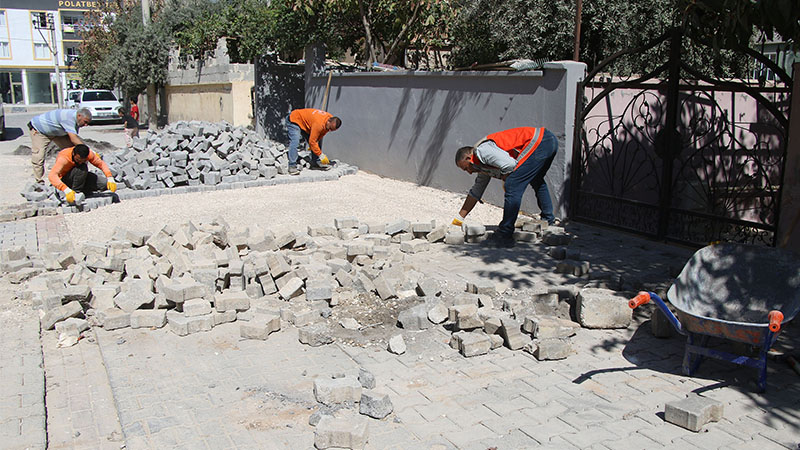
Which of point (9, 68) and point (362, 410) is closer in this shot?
point (362, 410)

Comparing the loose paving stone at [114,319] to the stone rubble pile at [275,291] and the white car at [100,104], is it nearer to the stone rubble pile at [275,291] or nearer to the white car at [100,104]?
the stone rubble pile at [275,291]

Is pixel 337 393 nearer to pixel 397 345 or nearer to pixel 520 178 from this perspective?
pixel 397 345

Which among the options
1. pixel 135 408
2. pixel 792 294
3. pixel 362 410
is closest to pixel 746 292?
pixel 792 294

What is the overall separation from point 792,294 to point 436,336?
2332mm

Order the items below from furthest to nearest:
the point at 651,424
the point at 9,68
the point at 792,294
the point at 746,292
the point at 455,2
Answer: the point at 9,68 → the point at 455,2 → the point at 746,292 → the point at 792,294 → the point at 651,424

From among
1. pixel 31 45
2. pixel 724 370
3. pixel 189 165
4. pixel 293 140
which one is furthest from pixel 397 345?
pixel 31 45

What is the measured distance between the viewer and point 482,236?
292 inches

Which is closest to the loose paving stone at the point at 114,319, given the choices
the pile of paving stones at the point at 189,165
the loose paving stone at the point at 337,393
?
the loose paving stone at the point at 337,393

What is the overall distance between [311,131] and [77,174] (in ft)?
14.4

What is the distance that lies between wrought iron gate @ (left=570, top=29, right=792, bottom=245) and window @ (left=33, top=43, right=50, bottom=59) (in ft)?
182

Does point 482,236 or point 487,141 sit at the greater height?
point 487,141

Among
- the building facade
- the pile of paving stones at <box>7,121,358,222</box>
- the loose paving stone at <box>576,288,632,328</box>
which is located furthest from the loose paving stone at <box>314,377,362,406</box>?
the building facade

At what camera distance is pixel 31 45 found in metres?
52.0

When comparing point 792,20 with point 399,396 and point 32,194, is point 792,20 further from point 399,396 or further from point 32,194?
point 32,194
